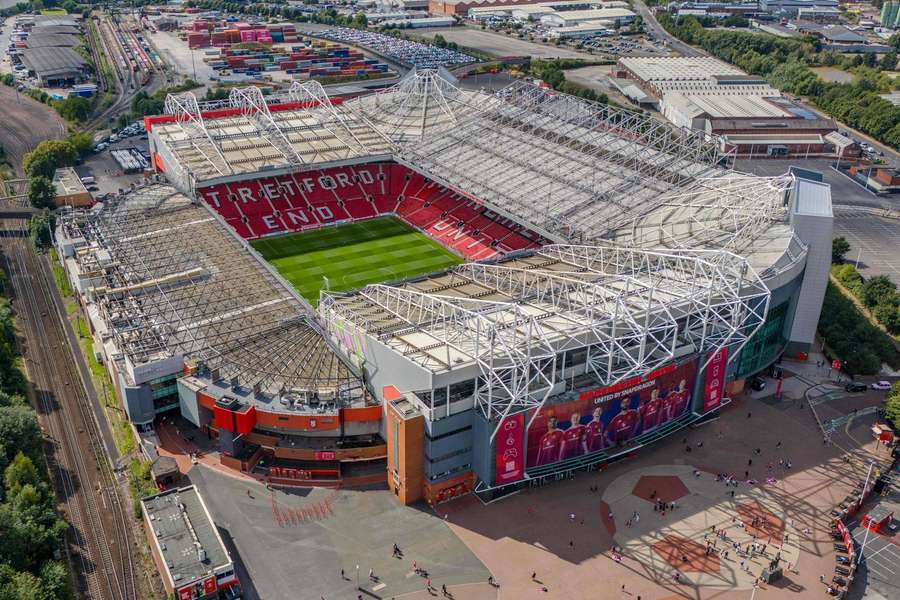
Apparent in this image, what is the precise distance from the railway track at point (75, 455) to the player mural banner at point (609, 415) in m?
31.4

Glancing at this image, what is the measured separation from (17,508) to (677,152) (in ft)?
286

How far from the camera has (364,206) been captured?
119 meters

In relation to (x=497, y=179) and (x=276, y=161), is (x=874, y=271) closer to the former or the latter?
(x=497, y=179)

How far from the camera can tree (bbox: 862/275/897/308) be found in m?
92.4

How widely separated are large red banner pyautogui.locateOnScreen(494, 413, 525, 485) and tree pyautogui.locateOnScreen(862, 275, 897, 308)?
5376 cm

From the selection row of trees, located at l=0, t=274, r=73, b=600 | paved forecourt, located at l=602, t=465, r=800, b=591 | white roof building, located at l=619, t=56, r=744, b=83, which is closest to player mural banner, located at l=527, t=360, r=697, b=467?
paved forecourt, located at l=602, t=465, r=800, b=591

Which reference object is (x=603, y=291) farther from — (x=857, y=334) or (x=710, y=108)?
(x=710, y=108)

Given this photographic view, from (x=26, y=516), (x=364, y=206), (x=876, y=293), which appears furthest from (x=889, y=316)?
(x=26, y=516)

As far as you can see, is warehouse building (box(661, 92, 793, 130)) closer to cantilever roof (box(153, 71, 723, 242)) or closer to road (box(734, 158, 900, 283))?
A: road (box(734, 158, 900, 283))

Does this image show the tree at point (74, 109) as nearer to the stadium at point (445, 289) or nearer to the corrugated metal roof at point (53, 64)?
the corrugated metal roof at point (53, 64)

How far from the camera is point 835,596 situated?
54094mm

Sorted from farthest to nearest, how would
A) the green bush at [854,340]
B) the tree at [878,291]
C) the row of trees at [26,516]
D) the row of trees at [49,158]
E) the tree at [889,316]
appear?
the row of trees at [49,158] < the tree at [878,291] < the tree at [889,316] < the green bush at [854,340] < the row of trees at [26,516]

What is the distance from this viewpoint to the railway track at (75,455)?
2201 inches

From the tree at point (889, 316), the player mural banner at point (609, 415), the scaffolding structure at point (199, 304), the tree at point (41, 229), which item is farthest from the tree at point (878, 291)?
the tree at point (41, 229)
